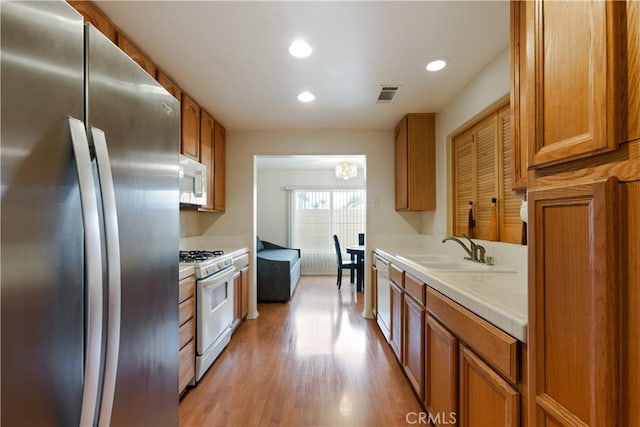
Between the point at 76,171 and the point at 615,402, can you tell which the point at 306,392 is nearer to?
the point at 615,402

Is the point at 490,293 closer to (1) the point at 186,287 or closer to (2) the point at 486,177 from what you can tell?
(2) the point at 486,177

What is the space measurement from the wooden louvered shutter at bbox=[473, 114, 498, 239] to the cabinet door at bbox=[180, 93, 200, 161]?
97.8 inches

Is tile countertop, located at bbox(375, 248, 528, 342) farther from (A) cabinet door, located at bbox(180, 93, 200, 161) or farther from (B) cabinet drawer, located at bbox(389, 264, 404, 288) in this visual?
(A) cabinet door, located at bbox(180, 93, 200, 161)

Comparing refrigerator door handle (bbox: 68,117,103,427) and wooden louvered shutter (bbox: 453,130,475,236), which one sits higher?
wooden louvered shutter (bbox: 453,130,475,236)

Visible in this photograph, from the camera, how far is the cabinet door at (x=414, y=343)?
74.2 inches

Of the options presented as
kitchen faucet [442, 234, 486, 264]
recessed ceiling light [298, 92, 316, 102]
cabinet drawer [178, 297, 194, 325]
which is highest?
recessed ceiling light [298, 92, 316, 102]

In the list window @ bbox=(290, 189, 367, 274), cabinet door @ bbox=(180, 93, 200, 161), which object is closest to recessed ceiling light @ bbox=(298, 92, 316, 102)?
cabinet door @ bbox=(180, 93, 200, 161)

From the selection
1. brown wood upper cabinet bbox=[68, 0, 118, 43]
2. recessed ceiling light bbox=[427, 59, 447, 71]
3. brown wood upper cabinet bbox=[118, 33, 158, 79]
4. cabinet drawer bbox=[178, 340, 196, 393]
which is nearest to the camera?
brown wood upper cabinet bbox=[68, 0, 118, 43]

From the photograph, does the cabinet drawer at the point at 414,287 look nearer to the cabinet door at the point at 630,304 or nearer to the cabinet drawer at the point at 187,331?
the cabinet door at the point at 630,304

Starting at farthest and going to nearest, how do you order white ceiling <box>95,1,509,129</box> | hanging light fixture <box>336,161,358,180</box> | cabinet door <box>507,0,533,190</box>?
hanging light fixture <box>336,161,358,180</box> < white ceiling <box>95,1,509,129</box> < cabinet door <box>507,0,533,190</box>

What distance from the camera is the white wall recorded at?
6602mm

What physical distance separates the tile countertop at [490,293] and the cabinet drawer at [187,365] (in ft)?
5.36

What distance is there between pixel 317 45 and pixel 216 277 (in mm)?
1896

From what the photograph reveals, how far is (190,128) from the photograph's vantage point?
278 centimetres
